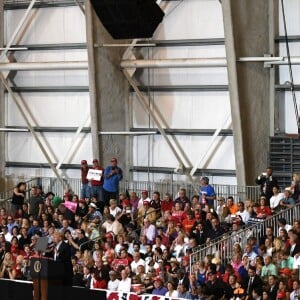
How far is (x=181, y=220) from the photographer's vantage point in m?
25.8

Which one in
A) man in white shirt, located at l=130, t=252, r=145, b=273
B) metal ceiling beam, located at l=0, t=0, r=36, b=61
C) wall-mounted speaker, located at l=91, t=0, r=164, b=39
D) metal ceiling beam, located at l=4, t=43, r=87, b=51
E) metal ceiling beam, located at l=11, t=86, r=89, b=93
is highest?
metal ceiling beam, located at l=0, t=0, r=36, b=61

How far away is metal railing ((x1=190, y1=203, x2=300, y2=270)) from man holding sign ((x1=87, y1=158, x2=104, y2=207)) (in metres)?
5.41

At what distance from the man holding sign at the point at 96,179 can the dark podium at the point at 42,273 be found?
6.27 metres

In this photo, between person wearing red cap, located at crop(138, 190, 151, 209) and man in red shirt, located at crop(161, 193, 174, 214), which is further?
person wearing red cap, located at crop(138, 190, 151, 209)

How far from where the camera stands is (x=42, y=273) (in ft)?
73.5

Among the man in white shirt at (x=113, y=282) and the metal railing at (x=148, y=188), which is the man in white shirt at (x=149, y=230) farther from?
the metal railing at (x=148, y=188)

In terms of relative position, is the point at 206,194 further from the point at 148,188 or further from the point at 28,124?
the point at 28,124

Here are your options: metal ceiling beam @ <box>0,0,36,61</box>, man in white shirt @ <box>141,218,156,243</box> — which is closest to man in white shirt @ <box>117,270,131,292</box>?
man in white shirt @ <box>141,218,156,243</box>

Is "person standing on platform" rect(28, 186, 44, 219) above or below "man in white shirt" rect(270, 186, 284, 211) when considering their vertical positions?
above

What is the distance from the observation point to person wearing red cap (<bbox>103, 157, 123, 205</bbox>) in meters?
28.7

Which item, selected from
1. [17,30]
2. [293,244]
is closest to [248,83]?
[293,244]

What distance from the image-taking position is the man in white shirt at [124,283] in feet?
77.3

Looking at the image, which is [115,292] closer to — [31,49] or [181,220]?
[181,220]

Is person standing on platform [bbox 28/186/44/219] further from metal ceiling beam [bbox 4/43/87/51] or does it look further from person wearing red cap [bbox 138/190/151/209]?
metal ceiling beam [bbox 4/43/87/51]
